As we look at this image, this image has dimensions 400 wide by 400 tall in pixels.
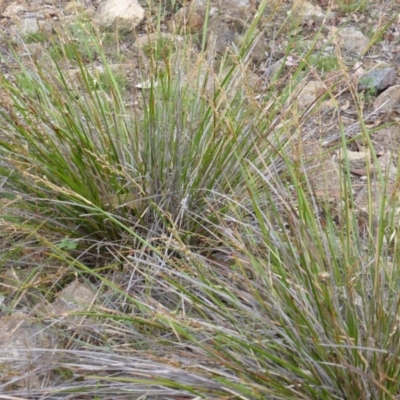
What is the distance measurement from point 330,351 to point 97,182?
1.29 metres

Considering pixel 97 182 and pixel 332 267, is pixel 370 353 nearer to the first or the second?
pixel 332 267

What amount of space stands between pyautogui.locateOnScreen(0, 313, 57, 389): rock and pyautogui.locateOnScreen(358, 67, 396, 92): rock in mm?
2736

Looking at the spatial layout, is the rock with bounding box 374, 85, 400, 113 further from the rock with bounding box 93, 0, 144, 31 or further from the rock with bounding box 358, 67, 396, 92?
the rock with bounding box 93, 0, 144, 31

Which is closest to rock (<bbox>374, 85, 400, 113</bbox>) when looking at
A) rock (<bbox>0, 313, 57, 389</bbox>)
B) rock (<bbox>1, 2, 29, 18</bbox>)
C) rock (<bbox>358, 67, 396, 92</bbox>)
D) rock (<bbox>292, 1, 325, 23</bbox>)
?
rock (<bbox>358, 67, 396, 92</bbox>)

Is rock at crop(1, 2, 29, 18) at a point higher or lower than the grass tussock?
lower

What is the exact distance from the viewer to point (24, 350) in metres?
2.33

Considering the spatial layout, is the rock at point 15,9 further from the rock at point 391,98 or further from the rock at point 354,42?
the rock at point 391,98

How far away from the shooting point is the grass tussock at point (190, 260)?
6.73 ft

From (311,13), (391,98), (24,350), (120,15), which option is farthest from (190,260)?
(311,13)

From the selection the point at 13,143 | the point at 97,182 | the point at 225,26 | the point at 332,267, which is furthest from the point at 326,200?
the point at 225,26

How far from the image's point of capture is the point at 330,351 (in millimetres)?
2062

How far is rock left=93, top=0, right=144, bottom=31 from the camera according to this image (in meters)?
5.11

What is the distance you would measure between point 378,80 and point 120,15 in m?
1.98

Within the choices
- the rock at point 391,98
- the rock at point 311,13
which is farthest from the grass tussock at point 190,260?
the rock at point 311,13
